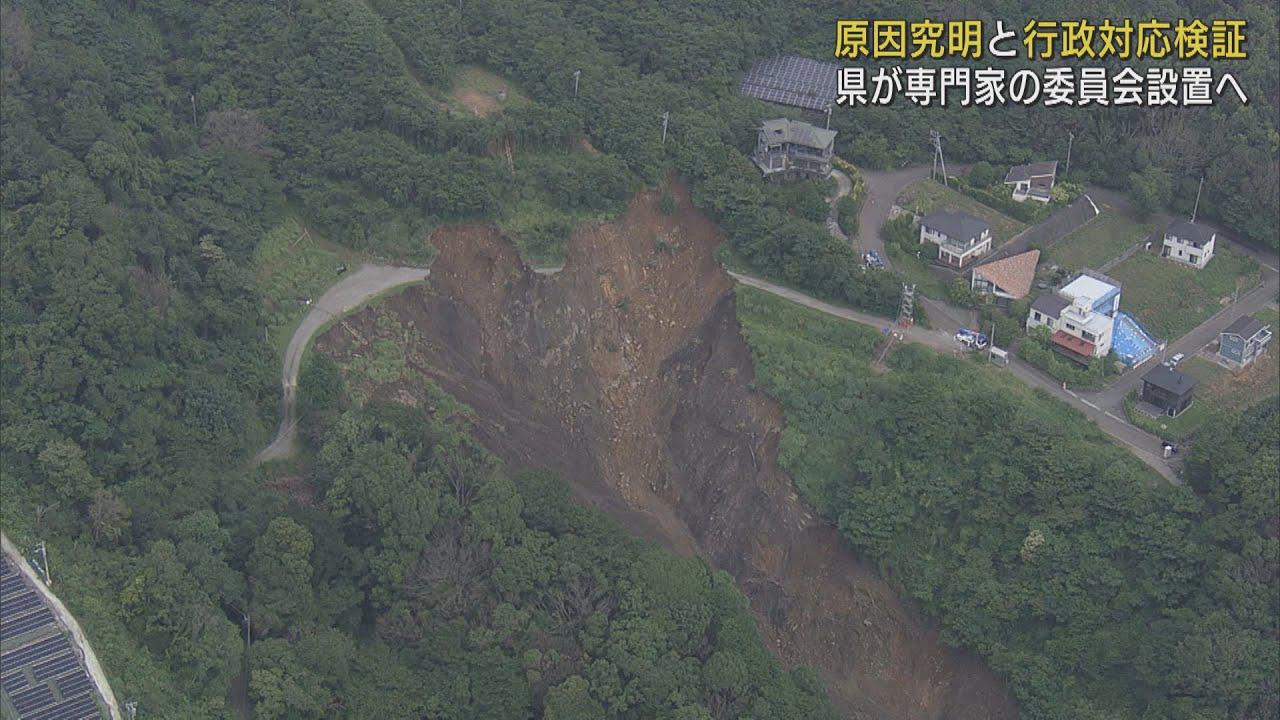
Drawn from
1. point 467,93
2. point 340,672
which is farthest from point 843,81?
point 340,672

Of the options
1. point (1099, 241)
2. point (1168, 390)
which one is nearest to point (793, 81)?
point (1099, 241)

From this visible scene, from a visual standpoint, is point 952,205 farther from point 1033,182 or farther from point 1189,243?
point 1189,243

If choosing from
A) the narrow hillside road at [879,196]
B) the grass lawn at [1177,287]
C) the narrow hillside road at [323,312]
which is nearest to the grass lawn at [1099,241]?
the grass lawn at [1177,287]

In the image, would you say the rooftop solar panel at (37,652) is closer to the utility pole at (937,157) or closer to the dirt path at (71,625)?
the dirt path at (71,625)

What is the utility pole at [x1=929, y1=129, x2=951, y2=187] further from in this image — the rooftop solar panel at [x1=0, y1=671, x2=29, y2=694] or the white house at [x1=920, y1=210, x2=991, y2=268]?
the rooftop solar panel at [x1=0, y1=671, x2=29, y2=694]

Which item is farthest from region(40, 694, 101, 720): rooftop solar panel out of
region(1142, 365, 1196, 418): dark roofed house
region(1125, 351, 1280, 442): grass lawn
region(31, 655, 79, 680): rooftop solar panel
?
region(1142, 365, 1196, 418): dark roofed house

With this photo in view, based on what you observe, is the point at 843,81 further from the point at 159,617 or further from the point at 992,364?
the point at 159,617
